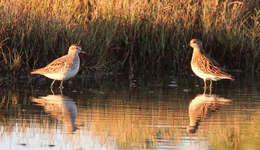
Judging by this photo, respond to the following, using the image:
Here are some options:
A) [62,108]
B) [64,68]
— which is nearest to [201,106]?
[62,108]

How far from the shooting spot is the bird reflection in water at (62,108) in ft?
30.7

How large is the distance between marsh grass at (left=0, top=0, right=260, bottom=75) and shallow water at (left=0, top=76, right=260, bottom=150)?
226 cm

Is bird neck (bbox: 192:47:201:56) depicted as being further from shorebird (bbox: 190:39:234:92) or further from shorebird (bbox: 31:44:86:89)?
shorebird (bbox: 31:44:86:89)

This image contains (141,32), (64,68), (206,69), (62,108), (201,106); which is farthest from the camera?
(141,32)

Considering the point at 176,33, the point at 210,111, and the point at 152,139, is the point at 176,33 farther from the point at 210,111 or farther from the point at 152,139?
the point at 152,139

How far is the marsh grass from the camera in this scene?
53.3ft

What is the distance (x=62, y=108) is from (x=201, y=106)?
2.36m

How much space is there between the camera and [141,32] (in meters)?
17.9

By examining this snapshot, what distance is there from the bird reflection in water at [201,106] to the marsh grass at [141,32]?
453 cm

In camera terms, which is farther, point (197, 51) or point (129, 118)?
point (197, 51)

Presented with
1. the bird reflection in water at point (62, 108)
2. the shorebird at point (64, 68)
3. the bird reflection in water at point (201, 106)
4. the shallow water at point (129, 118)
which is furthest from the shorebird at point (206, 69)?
the bird reflection in water at point (62, 108)

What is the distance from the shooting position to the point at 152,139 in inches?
323

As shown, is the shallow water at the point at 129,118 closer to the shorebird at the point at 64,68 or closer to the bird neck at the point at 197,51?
the shorebird at the point at 64,68

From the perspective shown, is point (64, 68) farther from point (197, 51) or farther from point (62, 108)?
point (197, 51)
